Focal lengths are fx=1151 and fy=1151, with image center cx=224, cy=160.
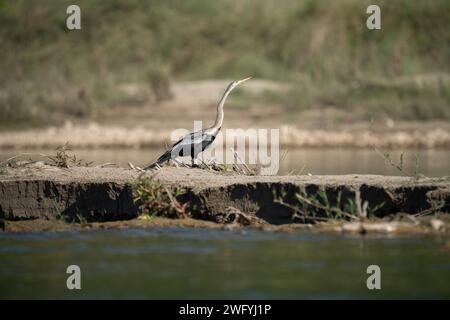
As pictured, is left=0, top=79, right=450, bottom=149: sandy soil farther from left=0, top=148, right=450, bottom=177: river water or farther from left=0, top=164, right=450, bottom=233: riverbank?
left=0, top=164, right=450, bottom=233: riverbank

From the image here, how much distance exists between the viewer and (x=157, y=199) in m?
12.1

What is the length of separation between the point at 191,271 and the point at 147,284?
1.81 feet

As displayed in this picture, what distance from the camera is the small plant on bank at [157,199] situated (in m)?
12.1

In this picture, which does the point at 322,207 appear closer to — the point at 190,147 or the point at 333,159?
the point at 190,147

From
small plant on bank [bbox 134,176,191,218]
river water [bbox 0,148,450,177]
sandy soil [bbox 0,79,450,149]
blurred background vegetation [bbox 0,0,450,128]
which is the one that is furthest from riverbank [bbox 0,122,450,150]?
small plant on bank [bbox 134,176,191,218]

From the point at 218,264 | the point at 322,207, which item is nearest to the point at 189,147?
the point at 322,207

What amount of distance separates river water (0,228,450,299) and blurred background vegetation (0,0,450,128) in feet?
51.5

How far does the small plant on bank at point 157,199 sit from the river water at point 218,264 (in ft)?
1.49

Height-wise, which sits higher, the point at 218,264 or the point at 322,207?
the point at 322,207

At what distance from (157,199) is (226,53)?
63.1 feet

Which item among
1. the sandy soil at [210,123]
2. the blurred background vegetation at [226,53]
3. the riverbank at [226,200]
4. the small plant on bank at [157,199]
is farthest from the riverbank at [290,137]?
the small plant on bank at [157,199]

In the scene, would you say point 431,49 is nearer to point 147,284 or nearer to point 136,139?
point 136,139

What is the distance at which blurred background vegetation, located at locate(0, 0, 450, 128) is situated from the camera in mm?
27281

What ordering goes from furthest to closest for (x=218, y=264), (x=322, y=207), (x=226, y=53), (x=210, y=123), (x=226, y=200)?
(x=226, y=53) → (x=210, y=123) → (x=226, y=200) → (x=322, y=207) → (x=218, y=264)
